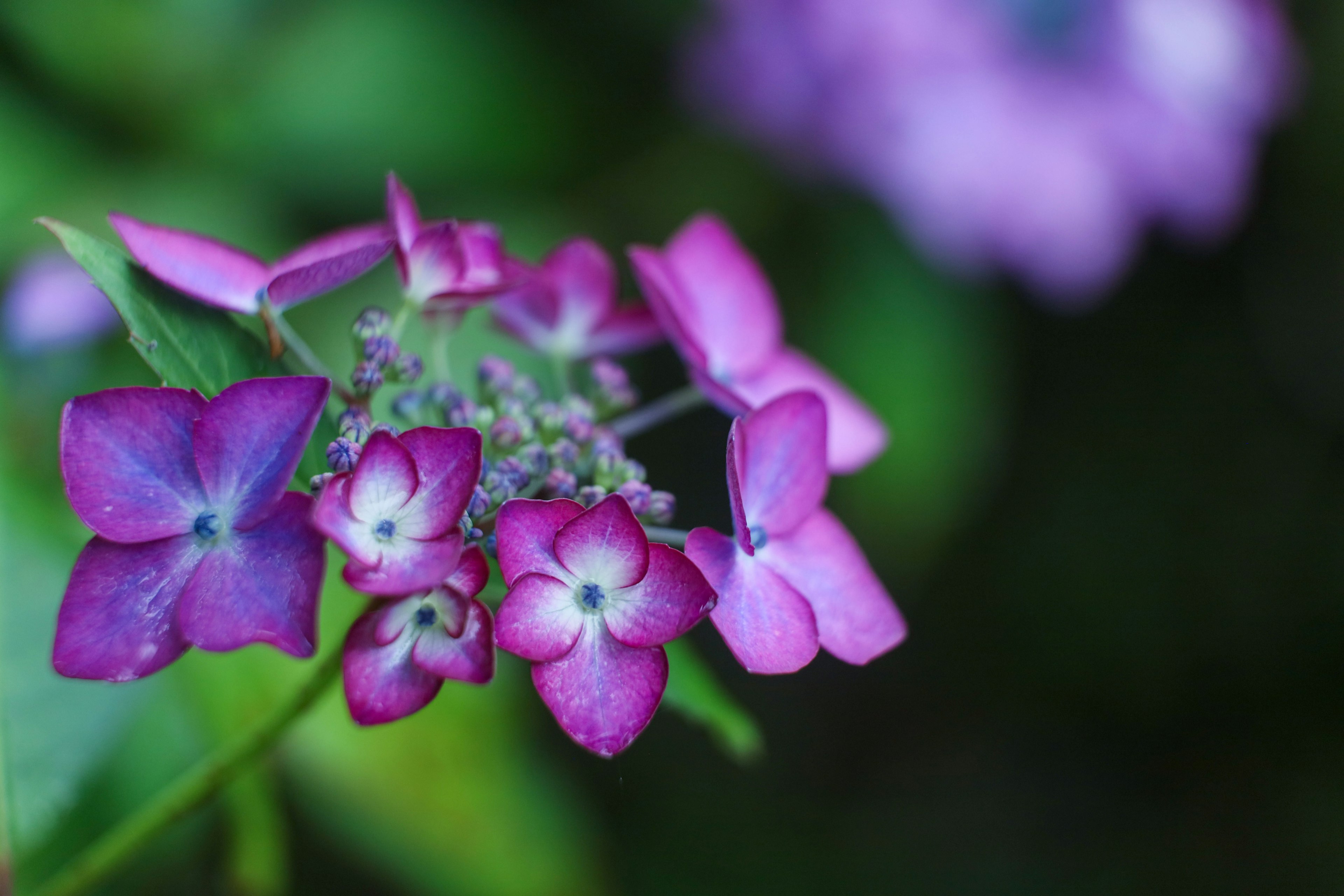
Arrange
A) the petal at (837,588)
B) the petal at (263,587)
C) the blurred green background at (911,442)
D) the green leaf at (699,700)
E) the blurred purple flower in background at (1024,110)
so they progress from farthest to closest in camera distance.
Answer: the blurred green background at (911,442)
the blurred purple flower in background at (1024,110)
the green leaf at (699,700)
the petal at (837,588)
the petal at (263,587)

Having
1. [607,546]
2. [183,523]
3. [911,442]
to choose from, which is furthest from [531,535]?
[911,442]

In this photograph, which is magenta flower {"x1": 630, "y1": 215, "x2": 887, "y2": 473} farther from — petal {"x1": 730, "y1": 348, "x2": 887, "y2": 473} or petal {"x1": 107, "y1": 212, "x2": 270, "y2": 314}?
petal {"x1": 107, "y1": 212, "x2": 270, "y2": 314}

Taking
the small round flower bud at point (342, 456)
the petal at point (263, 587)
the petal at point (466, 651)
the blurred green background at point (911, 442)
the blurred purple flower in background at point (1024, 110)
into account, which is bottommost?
the blurred green background at point (911, 442)

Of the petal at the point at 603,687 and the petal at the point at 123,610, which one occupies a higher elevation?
the petal at the point at 123,610

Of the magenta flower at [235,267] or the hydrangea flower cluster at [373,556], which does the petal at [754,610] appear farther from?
the magenta flower at [235,267]

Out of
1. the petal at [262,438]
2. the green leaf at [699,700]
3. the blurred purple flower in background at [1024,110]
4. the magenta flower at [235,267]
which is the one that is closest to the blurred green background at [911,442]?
the blurred purple flower in background at [1024,110]

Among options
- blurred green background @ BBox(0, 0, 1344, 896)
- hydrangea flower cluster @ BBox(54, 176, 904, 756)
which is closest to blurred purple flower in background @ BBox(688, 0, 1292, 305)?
blurred green background @ BBox(0, 0, 1344, 896)
